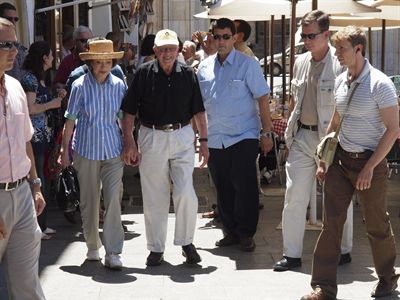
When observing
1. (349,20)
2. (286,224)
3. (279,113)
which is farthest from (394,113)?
(349,20)

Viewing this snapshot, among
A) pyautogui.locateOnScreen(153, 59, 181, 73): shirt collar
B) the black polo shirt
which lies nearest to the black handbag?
the black polo shirt

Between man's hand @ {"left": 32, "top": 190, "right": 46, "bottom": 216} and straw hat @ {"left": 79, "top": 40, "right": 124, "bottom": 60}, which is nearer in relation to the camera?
man's hand @ {"left": 32, "top": 190, "right": 46, "bottom": 216}

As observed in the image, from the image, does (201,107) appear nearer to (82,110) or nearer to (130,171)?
(82,110)

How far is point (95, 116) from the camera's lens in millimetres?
7406

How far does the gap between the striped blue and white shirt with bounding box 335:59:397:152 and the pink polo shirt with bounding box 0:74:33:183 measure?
2.23m

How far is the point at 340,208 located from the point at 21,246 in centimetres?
225

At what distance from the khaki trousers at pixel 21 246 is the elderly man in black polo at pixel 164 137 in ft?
7.59

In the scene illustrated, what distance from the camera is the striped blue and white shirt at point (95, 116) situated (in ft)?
24.2

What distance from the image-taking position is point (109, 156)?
7.37 m

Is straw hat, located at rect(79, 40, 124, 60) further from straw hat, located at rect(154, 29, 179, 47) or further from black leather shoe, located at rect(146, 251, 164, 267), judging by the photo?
black leather shoe, located at rect(146, 251, 164, 267)

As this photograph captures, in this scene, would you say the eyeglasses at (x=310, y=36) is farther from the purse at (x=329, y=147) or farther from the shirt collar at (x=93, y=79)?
the shirt collar at (x=93, y=79)

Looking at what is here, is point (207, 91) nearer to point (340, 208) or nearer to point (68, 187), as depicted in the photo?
point (68, 187)

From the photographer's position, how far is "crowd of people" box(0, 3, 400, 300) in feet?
20.3

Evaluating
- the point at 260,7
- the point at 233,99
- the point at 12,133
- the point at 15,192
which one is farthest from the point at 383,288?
the point at 260,7
